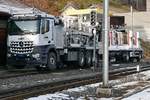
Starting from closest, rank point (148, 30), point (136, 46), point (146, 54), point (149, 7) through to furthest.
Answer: point (136, 46) → point (146, 54) → point (148, 30) → point (149, 7)

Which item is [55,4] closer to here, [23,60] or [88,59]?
[88,59]

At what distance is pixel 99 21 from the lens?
39.8 meters

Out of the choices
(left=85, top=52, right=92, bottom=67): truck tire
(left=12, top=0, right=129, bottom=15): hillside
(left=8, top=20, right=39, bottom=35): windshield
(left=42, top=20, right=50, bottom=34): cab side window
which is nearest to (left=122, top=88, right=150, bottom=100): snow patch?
(left=8, top=20, right=39, bottom=35): windshield

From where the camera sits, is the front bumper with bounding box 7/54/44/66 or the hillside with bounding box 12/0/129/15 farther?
the hillside with bounding box 12/0/129/15

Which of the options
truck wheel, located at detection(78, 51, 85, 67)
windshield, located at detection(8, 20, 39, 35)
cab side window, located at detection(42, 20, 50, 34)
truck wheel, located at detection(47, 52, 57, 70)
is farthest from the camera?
truck wheel, located at detection(78, 51, 85, 67)

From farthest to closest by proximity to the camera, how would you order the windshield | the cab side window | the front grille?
1. the cab side window
2. the front grille
3. the windshield

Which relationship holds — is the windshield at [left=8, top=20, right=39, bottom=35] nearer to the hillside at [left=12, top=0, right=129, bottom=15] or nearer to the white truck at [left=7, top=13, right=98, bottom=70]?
the white truck at [left=7, top=13, right=98, bottom=70]

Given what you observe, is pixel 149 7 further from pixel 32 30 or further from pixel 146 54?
pixel 32 30

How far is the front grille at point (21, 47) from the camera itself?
28.4 m

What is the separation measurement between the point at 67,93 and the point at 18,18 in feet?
A: 42.4

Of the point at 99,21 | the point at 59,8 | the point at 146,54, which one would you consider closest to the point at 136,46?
the point at 99,21

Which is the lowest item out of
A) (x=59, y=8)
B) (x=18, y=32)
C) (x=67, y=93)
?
(x=67, y=93)

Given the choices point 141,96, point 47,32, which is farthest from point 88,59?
point 141,96

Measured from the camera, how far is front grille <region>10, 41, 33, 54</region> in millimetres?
28438
